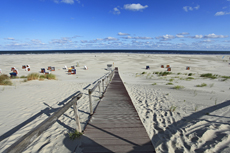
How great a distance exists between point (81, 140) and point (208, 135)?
3.68 m

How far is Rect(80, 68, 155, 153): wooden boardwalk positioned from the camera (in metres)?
3.21

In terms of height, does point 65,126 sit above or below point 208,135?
below

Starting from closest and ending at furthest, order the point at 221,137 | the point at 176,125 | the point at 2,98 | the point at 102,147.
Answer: the point at 102,147 < the point at 221,137 < the point at 176,125 < the point at 2,98

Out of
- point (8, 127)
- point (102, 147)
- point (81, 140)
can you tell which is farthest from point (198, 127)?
point (8, 127)

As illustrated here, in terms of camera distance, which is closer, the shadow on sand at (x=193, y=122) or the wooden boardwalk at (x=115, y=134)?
the wooden boardwalk at (x=115, y=134)

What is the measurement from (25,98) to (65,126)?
4.83 meters

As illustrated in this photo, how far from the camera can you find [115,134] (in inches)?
149

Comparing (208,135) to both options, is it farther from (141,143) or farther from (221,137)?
(141,143)

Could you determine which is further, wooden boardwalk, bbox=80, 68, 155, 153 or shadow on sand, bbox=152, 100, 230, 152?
shadow on sand, bbox=152, 100, 230, 152

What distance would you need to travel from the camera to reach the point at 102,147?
323 centimetres

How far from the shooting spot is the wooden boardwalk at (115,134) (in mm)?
3205

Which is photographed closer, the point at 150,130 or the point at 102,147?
the point at 102,147

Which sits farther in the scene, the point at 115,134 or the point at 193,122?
the point at 193,122

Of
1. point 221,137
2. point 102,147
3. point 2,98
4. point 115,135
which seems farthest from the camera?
point 2,98
